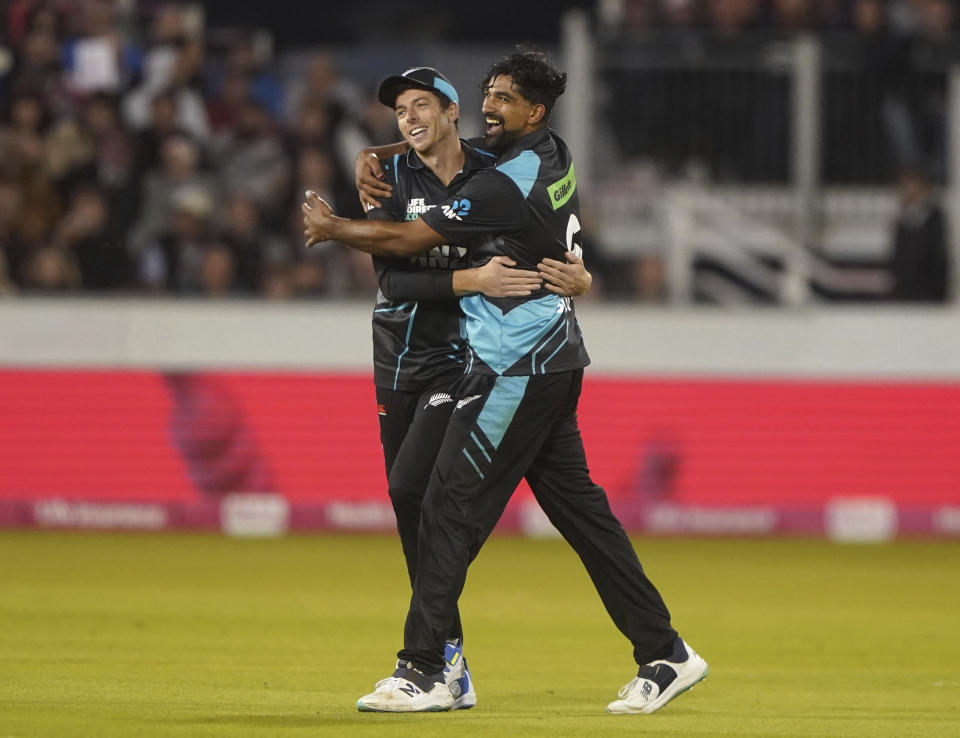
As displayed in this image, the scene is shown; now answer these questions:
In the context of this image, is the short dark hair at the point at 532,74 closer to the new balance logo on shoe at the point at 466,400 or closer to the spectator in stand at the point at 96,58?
the new balance logo on shoe at the point at 466,400

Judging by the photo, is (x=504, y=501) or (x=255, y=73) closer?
(x=504, y=501)

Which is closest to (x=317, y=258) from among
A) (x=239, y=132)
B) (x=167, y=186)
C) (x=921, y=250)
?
(x=167, y=186)

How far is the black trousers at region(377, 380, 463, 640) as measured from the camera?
6.98 meters

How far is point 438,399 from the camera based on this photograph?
7.06 metres

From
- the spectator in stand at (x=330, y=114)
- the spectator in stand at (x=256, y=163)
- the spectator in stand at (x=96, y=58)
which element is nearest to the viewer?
the spectator in stand at (x=256, y=163)

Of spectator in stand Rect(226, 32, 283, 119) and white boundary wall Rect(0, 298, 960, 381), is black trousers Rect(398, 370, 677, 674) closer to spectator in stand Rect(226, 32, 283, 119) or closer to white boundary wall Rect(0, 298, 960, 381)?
white boundary wall Rect(0, 298, 960, 381)

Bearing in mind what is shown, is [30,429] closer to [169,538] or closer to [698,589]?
[169,538]

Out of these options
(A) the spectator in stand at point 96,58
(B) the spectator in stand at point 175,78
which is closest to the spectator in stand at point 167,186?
(B) the spectator in stand at point 175,78

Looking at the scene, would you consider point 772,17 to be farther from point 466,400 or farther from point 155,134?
point 466,400

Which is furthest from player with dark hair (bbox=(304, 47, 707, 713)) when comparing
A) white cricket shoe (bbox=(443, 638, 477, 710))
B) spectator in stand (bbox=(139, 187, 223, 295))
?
spectator in stand (bbox=(139, 187, 223, 295))

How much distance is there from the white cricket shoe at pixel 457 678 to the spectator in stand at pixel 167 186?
9.64m

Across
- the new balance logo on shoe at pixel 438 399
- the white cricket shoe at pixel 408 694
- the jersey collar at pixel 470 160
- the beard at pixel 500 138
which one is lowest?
the white cricket shoe at pixel 408 694

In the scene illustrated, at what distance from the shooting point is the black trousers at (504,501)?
21.8ft

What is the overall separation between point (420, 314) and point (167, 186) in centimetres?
938
